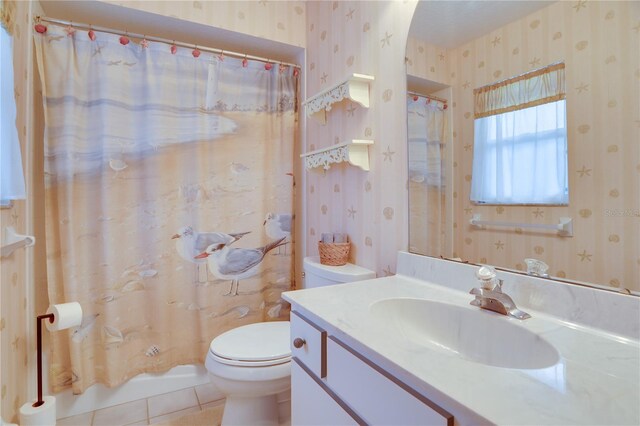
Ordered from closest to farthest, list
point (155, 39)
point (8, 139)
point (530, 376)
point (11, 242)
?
point (530, 376), point (8, 139), point (11, 242), point (155, 39)

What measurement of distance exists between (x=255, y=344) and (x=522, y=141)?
132 cm

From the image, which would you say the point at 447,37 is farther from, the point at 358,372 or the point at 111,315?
the point at 111,315

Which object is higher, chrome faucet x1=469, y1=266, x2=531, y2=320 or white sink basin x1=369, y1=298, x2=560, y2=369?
chrome faucet x1=469, y1=266, x2=531, y2=320

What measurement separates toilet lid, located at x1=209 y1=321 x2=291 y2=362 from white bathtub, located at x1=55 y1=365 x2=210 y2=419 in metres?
0.63

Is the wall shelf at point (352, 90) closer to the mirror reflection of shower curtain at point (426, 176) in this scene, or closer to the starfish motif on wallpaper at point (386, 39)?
the starfish motif on wallpaper at point (386, 39)

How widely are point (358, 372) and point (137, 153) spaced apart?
1.69m

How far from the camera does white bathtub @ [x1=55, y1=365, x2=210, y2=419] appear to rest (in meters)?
1.70

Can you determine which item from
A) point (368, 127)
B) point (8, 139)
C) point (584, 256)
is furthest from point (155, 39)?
point (584, 256)

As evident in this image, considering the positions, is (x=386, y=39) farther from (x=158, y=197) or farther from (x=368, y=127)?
(x=158, y=197)

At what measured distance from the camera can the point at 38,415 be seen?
119 centimetres

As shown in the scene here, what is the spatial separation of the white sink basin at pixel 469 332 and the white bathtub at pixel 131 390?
1.51 meters

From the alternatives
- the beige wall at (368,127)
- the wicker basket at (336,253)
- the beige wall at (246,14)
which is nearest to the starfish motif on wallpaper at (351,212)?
the beige wall at (368,127)

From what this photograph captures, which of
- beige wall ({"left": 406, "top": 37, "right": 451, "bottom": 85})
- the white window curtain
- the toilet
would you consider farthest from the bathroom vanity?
the white window curtain

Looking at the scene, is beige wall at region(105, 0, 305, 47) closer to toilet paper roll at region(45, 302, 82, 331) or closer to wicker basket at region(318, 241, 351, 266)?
wicker basket at region(318, 241, 351, 266)
